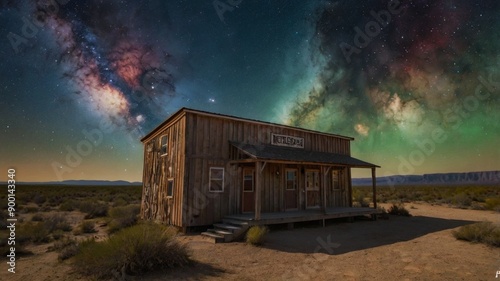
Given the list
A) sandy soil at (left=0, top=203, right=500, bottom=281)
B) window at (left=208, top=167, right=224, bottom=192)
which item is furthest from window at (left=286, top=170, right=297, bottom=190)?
window at (left=208, top=167, right=224, bottom=192)

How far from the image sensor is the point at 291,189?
1598 centimetres

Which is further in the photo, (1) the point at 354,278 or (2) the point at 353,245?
(2) the point at 353,245

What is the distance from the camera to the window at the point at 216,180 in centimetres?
1288

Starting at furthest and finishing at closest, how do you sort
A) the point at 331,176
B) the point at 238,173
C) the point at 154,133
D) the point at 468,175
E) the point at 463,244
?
the point at 468,175
the point at 331,176
the point at 154,133
the point at 238,173
the point at 463,244

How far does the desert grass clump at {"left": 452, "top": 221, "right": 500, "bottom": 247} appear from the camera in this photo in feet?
31.4

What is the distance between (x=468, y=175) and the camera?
178375 mm

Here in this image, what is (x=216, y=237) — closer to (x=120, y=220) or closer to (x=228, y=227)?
(x=228, y=227)

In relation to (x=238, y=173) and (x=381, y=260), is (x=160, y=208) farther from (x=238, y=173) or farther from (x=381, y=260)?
(x=381, y=260)

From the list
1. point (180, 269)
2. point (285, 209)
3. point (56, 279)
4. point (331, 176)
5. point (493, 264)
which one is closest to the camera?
point (56, 279)

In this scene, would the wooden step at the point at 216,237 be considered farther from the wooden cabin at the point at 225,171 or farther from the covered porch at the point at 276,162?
the covered porch at the point at 276,162

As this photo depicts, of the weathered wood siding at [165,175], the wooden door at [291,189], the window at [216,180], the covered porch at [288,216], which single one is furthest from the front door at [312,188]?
the weathered wood siding at [165,175]

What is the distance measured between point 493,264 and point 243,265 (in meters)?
6.80

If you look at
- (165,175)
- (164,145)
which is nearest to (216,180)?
(165,175)

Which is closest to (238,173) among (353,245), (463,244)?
(353,245)
